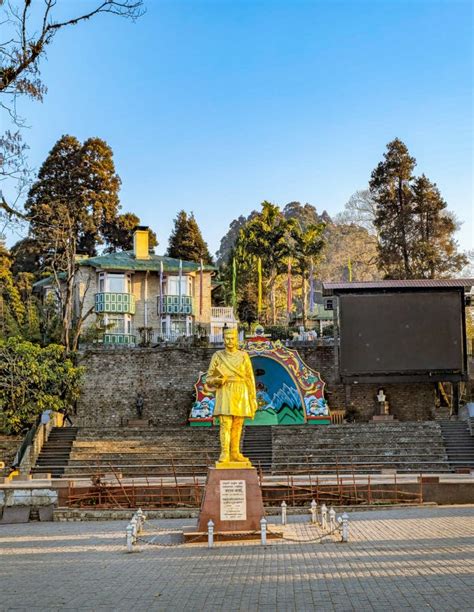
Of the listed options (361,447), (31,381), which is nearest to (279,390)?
(361,447)

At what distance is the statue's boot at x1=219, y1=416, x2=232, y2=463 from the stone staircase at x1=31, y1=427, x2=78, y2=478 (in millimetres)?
15693

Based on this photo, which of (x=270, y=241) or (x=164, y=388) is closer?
(x=164, y=388)

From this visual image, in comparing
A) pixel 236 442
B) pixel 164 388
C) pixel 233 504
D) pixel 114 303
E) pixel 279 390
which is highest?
pixel 114 303

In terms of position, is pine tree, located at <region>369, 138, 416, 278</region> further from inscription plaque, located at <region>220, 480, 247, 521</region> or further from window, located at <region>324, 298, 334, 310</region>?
inscription plaque, located at <region>220, 480, 247, 521</region>

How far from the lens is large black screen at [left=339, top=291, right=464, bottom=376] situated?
35500mm

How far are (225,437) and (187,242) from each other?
47.0 meters

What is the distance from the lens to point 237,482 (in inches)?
583

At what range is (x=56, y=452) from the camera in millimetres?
31859

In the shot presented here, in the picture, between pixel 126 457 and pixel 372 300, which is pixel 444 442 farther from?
pixel 126 457

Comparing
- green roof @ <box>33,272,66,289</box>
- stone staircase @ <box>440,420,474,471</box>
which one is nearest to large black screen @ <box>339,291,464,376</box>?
stone staircase @ <box>440,420,474,471</box>

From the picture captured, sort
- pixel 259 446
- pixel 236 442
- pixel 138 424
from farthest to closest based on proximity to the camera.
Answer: pixel 138 424
pixel 259 446
pixel 236 442

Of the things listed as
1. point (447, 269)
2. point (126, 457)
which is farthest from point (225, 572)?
point (447, 269)

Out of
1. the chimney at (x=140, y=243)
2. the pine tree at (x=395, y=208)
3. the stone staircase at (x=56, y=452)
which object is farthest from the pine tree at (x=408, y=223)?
the stone staircase at (x=56, y=452)

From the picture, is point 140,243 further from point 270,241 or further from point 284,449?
point 284,449
